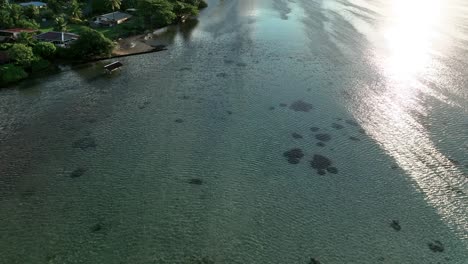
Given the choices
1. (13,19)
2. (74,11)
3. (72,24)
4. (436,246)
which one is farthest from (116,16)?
(436,246)

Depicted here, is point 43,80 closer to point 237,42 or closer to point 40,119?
point 40,119

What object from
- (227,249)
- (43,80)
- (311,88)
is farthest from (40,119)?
(311,88)

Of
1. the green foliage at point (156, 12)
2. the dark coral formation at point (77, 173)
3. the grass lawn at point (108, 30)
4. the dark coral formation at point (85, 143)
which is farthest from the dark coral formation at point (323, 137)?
the green foliage at point (156, 12)

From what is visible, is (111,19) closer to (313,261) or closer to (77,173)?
(77,173)

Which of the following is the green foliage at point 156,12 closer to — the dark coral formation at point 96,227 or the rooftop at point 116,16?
the rooftop at point 116,16

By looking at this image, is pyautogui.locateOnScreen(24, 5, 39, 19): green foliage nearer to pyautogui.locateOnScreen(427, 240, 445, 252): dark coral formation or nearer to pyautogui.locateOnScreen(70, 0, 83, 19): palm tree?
pyautogui.locateOnScreen(70, 0, 83, 19): palm tree

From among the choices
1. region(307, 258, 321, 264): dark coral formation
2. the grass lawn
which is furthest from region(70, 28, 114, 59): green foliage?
region(307, 258, 321, 264): dark coral formation
